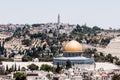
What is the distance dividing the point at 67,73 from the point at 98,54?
2521 centimetres

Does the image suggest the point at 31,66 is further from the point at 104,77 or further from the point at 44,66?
the point at 104,77

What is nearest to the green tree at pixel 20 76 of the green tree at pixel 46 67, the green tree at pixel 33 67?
the green tree at pixel 46 67

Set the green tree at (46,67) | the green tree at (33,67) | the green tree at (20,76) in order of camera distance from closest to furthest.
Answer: the green tree at (20,76) → the green tree at (46,67) → the green tree at (33,67)

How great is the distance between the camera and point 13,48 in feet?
307

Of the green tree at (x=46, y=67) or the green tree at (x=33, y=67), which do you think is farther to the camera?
the green tree at (x=33, y=67)

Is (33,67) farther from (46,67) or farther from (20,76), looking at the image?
(20,76)

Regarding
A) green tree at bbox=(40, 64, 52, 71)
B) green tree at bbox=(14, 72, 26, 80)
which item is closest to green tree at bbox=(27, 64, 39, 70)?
green tree at bbox=(40, 64, 52, 71)

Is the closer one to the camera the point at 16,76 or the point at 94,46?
the point at 16,76

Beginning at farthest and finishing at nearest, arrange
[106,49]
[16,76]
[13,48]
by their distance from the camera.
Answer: [13,48]
[106,49]
[16,76]

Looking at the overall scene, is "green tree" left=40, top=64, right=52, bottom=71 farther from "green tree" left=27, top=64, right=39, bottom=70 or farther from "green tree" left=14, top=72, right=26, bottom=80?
"green tree" left=14, top=72, right=26, bottom=80

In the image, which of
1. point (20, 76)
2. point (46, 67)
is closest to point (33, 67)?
point (46, 67)

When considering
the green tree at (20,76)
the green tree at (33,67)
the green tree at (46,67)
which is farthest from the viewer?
the green tree at (33,67)

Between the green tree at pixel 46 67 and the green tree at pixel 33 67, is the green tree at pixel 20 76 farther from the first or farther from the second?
the green tree at pixel 33 67

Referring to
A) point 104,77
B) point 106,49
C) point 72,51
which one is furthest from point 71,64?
point 106,49
